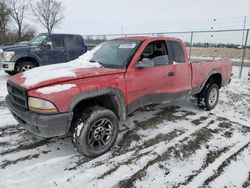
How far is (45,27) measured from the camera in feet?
117

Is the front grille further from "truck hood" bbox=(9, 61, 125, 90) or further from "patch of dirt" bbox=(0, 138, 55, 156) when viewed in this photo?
"patch of dirt" bbox=(0, 138, 55, 156)

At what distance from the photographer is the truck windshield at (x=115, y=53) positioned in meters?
3.75

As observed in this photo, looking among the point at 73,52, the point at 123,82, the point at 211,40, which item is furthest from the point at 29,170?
the point at 211,40

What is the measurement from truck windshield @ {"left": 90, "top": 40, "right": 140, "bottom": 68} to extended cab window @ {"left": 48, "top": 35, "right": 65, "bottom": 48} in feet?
17.8

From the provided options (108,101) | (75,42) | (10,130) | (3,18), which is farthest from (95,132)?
(3,18)

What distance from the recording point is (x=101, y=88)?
10.4 feet

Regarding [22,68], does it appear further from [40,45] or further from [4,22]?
[4,22]

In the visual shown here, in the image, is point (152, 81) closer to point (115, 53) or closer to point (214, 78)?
point (115, 53)

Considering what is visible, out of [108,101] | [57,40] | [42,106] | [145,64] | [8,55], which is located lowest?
[108,101]

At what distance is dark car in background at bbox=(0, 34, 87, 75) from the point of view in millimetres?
8281

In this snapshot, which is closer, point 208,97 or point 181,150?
point 181,150

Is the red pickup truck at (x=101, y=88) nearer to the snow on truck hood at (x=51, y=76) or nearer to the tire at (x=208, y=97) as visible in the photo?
the snow on truck hood at (x=51, y=76)

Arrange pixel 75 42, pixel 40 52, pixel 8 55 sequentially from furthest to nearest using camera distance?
pixel 75 42
pixel 40 52
pixel 8 55

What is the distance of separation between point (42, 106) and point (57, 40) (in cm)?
727
